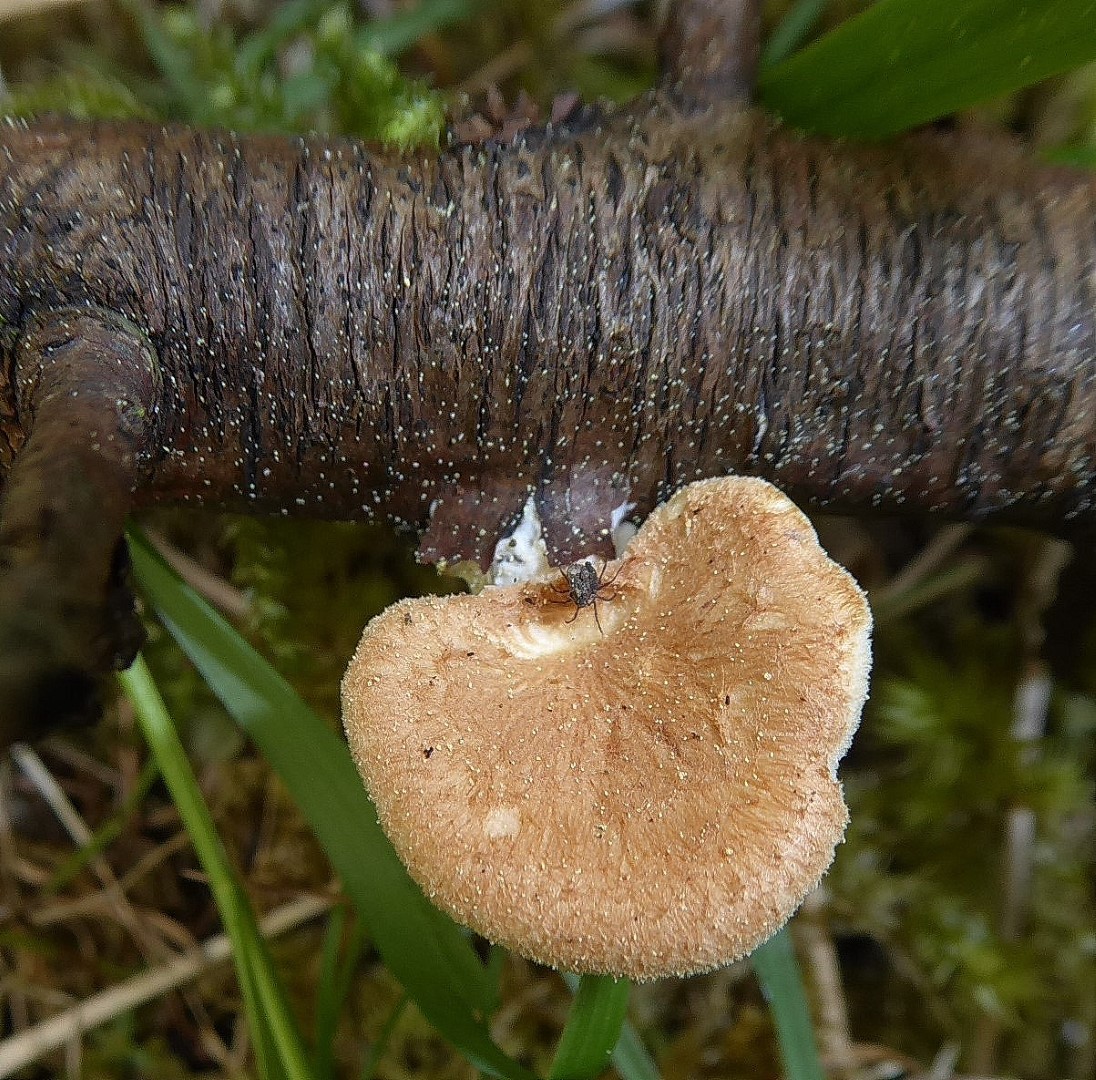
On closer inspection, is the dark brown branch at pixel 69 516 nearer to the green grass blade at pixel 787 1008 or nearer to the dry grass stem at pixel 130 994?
the dry grass stem at pixel 130 994

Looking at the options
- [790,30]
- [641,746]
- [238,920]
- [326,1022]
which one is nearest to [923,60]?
[790,30]

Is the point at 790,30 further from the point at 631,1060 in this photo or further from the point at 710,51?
the point at 631,1060

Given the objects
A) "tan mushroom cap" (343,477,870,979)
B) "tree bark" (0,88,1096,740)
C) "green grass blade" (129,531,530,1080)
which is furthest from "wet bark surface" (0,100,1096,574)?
"green grass blade" (129,531,530,1080)

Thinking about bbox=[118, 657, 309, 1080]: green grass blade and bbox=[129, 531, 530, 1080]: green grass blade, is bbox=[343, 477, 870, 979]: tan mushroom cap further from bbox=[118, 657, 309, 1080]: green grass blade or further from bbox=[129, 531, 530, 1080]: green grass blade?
bbox=[118, 657, 309, 1080]: green grass blade

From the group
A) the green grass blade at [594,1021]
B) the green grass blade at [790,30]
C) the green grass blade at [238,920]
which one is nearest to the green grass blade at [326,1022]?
the green grass blade at [238,920]

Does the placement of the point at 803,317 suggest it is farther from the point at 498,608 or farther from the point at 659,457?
the point at 498,608
